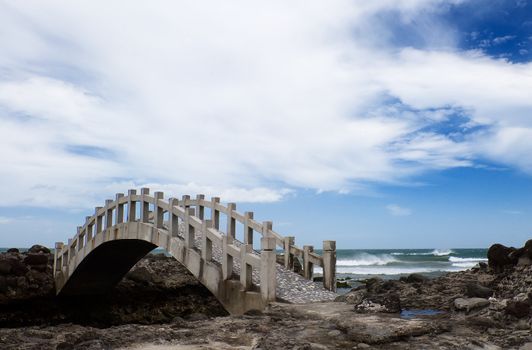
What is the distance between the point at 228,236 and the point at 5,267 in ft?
45.7

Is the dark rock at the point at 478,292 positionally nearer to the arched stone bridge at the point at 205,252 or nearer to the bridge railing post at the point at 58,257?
the arched stone bridge at the point at 205,252

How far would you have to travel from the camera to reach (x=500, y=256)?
14.1 metres

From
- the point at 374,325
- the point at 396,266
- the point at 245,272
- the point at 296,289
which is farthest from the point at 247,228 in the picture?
the point at 396,266

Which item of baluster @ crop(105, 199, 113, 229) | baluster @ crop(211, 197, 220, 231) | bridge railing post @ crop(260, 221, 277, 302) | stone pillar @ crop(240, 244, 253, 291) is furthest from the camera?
baluster @ crop(105, 199, 113, 229)

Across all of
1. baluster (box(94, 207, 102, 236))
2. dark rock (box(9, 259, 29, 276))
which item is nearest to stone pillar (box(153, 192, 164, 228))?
baluster (box(94, 207, 102, 236))

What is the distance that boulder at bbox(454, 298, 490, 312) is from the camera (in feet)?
27.3

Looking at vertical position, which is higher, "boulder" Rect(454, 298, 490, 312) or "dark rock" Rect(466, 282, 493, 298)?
"dark rock" Rect(466, 282, 493, 298)

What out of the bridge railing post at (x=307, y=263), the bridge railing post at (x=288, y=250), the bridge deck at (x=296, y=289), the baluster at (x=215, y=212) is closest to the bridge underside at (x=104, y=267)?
the baluster at (x=215, y=212)

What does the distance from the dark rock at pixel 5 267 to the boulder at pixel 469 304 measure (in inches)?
717

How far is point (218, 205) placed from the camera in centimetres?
1366

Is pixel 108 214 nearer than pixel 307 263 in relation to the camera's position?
No

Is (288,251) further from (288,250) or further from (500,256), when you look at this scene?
(500,256)

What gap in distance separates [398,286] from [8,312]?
50.5 feet

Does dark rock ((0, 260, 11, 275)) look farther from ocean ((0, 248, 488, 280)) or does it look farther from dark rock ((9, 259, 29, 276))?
ocean ((0, 248, 488, 280))
